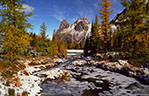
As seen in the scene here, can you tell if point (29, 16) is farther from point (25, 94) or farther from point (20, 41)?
point (25, 94)

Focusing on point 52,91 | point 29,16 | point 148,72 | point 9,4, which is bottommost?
point 52,91

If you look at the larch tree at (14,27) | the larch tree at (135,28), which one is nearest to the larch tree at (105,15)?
the larch tree at (135,28)

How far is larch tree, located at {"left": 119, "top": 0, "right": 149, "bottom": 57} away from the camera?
44.1 ft

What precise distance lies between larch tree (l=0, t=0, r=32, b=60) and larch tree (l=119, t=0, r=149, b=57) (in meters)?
14.9

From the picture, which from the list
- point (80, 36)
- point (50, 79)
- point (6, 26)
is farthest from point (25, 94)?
point (80, 36)

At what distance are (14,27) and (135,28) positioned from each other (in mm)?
17418

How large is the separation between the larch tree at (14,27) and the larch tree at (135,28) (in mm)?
14947

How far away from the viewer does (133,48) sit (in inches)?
562

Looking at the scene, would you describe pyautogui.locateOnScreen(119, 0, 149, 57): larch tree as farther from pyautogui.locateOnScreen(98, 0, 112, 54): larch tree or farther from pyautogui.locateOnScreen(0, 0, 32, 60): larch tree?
pyautogui.locateOnScreen(0, 0, 32, 60): larch tree

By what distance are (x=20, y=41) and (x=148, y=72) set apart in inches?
632

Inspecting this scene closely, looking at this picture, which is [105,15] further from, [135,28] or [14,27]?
[14,27]

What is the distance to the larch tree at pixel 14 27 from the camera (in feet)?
42.7

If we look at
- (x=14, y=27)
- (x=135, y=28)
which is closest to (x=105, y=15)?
(x=135, y=28)

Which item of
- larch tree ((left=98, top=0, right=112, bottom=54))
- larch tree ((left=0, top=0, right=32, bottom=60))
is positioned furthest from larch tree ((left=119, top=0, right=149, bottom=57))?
larch tree ((left=0, top=0, right=32, bottom=60))
